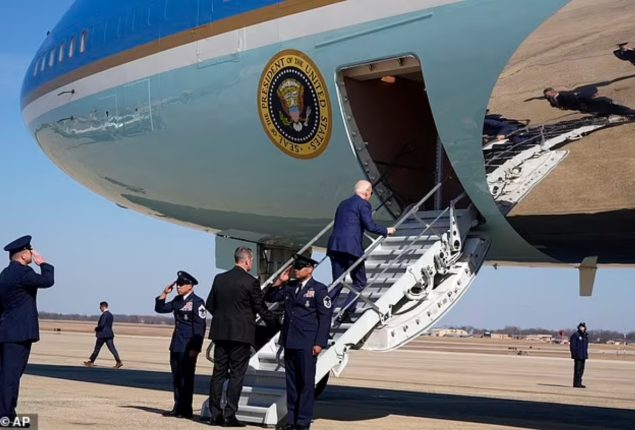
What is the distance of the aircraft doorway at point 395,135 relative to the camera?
11.0 meters

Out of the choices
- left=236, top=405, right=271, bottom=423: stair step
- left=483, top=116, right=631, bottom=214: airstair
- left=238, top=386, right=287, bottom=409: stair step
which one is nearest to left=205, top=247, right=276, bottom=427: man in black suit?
left=236, top=405, right=271, bottom=423: stair step

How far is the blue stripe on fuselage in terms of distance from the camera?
11977mm

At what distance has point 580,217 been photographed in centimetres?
963

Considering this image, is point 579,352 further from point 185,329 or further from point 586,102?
point 586,102

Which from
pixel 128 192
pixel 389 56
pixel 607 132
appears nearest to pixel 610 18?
pixel 607 132

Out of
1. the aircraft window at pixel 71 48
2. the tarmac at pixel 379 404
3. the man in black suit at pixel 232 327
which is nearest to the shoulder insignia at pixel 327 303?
the man in black suit at pixel 232 327

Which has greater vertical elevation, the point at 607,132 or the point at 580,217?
the point at 607,132

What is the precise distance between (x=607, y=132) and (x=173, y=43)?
5.80m

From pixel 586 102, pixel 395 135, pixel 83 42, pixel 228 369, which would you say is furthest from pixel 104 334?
pixel 586 102

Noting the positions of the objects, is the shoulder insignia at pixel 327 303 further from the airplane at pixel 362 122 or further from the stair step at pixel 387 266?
the stair step at pixel 387 266

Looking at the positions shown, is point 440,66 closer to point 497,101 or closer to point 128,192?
point 497,101

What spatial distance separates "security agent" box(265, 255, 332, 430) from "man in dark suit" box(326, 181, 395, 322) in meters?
0.86

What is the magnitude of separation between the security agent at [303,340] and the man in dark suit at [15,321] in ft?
7.07

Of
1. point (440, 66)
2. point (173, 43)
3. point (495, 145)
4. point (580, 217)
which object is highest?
point (173, 43)
